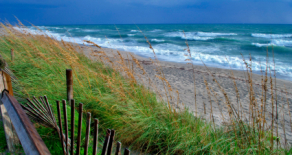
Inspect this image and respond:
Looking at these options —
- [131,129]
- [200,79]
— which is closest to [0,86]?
[131,129]

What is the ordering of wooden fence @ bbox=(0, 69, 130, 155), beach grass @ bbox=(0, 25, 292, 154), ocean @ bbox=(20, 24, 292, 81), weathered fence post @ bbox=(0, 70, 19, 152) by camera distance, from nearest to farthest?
wooden fence @ bbox=(0, 69, 130, 155) → weathered fence post @ bbox=(0, 70, 19, 152) → beach grass @ bbox=(0, 25, 292, 154) → ocean @ bbox=(20, 24, 292, 81)

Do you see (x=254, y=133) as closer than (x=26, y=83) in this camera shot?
Yes

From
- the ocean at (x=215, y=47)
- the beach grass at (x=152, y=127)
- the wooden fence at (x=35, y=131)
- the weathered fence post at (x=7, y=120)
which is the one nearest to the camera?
the wooden fence at (x=35, y=131)

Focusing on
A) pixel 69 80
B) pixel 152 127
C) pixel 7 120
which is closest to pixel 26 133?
pixel 7 120

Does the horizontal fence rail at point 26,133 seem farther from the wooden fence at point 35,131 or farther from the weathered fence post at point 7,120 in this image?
the weathered fence post at point 7,120

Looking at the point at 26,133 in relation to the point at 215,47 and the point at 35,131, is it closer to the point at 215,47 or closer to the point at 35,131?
the point at 35,131

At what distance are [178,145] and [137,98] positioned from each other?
1.07m

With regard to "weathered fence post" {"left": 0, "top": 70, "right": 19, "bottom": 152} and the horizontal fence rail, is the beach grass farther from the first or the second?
the horizontal fence rail

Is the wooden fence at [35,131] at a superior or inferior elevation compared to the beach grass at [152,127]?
superior

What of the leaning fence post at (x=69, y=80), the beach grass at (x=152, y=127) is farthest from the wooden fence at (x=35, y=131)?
the beach grass at (x=152, y=127)

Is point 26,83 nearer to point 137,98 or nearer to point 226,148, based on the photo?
point 137,98

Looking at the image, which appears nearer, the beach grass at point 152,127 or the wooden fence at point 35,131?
the wooden fence at point 35,131

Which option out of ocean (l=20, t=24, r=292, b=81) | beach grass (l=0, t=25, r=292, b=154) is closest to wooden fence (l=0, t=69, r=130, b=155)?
beach grass (l=0, t=25, r=292, b=154)

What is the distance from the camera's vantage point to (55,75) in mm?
3236
